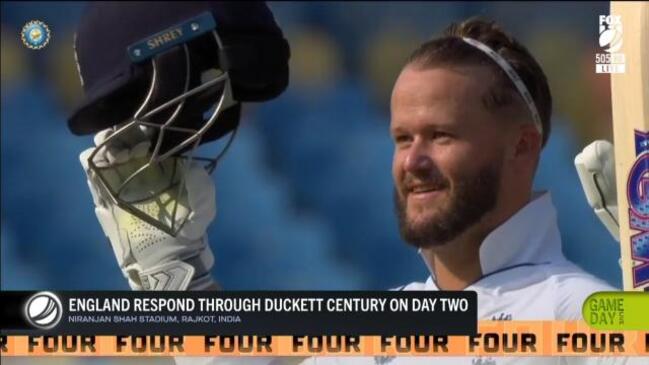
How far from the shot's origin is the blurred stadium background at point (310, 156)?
4613 mm

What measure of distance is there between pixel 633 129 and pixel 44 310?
71.4 inches

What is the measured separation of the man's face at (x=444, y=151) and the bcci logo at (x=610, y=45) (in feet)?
1.11

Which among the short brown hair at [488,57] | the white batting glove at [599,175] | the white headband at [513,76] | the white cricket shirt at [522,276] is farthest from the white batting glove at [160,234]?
the white batting glove at [599,175]

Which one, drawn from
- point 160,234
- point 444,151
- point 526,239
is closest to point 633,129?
point 526,239

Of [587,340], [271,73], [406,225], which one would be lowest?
[587,340]

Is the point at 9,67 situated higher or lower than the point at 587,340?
higher

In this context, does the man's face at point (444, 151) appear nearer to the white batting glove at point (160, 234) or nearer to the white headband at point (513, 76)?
the white headband at point (513, 76)

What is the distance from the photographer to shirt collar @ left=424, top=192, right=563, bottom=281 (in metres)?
4.63

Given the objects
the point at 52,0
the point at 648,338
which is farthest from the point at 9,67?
the point at 648,338

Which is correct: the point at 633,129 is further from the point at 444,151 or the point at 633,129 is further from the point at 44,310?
the point at 44,310

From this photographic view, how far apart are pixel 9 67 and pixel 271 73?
2.60ft

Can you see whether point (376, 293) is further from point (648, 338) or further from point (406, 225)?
point (648, 338)

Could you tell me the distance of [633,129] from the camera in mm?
4562

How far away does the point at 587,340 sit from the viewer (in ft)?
15.0
